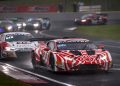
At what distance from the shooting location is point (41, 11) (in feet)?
216

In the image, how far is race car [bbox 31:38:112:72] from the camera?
14.5m

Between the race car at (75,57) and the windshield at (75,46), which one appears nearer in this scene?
the race car at (75,57)

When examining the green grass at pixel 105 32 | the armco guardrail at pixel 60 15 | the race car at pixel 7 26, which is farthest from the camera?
the armco guardrail at pixel 60 15

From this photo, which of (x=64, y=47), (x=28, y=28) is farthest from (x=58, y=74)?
(x=28, y=28)

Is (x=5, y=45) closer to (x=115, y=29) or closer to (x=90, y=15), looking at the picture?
(x=115, y=29)

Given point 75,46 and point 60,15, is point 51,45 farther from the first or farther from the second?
point 60,15

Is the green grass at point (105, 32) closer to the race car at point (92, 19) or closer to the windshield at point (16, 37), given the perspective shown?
the race car at point (92, 19)

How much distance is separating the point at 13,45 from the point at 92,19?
3297 centimetres

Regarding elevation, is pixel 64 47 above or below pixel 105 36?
above

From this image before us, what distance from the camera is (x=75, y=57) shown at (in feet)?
47.6

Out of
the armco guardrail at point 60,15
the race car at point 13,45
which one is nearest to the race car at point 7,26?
the armco guardrail at point 60,15

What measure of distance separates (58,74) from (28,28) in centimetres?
3839

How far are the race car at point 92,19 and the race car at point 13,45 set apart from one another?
3114 cm

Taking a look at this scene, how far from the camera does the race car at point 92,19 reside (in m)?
52.4
